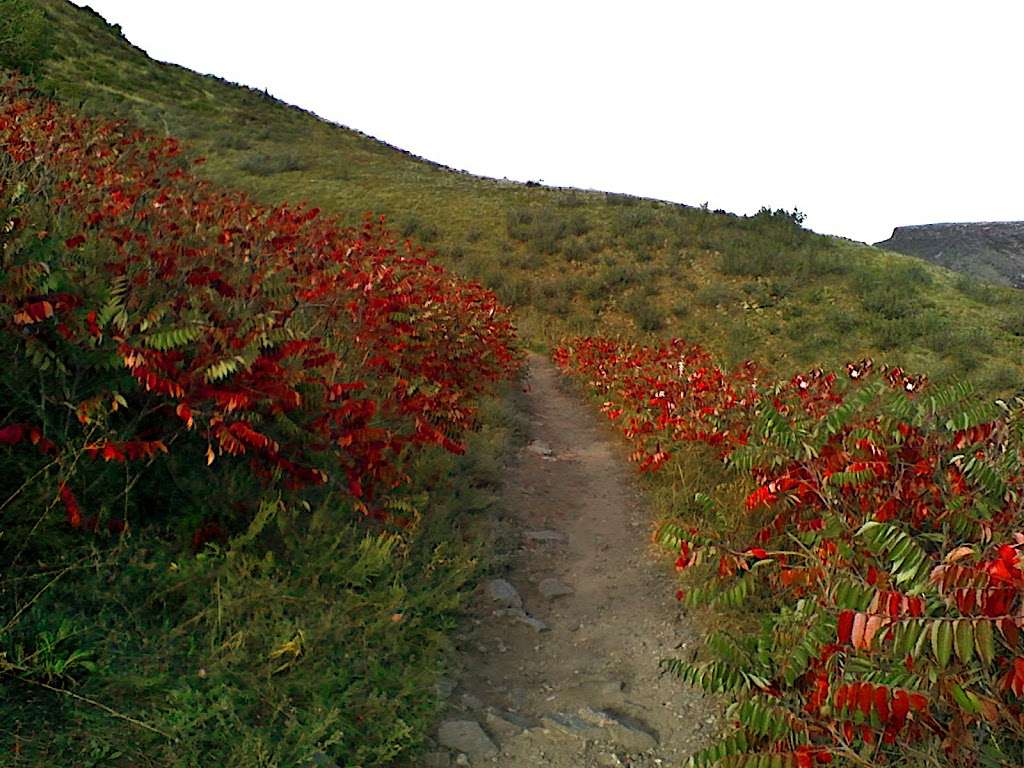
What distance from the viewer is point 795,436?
3.91 m

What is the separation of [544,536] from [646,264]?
14537 millimetres

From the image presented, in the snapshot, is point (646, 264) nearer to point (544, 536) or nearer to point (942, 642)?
point (544, 536)

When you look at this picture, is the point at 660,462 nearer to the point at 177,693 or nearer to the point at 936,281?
the point at 177,693

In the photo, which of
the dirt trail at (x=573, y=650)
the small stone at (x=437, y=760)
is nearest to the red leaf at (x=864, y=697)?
the dirt trail at (x=573, y=650)

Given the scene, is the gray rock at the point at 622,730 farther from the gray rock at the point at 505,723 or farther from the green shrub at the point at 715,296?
the green shrub at the point at 715,296

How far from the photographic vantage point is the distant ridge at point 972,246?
3603cm

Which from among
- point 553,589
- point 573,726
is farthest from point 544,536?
point 573,726

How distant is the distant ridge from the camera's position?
36.0 m

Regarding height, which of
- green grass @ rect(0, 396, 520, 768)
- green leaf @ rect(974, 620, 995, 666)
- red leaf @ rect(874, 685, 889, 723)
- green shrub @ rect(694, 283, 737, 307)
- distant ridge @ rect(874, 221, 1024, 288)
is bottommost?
green grass @ rect(0, 396, 520, 768)

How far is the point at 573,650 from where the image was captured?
4250 mm

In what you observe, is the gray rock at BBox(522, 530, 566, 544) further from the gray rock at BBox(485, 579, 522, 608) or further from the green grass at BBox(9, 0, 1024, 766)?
the gray rock at BBox(485, 579, 522, 608)

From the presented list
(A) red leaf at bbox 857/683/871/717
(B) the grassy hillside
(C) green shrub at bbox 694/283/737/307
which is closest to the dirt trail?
(A) red leaf at bbox 857/683/871/717

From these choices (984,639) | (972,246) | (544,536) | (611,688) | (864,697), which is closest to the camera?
(984,639)

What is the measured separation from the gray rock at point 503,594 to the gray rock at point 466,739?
1.22m
